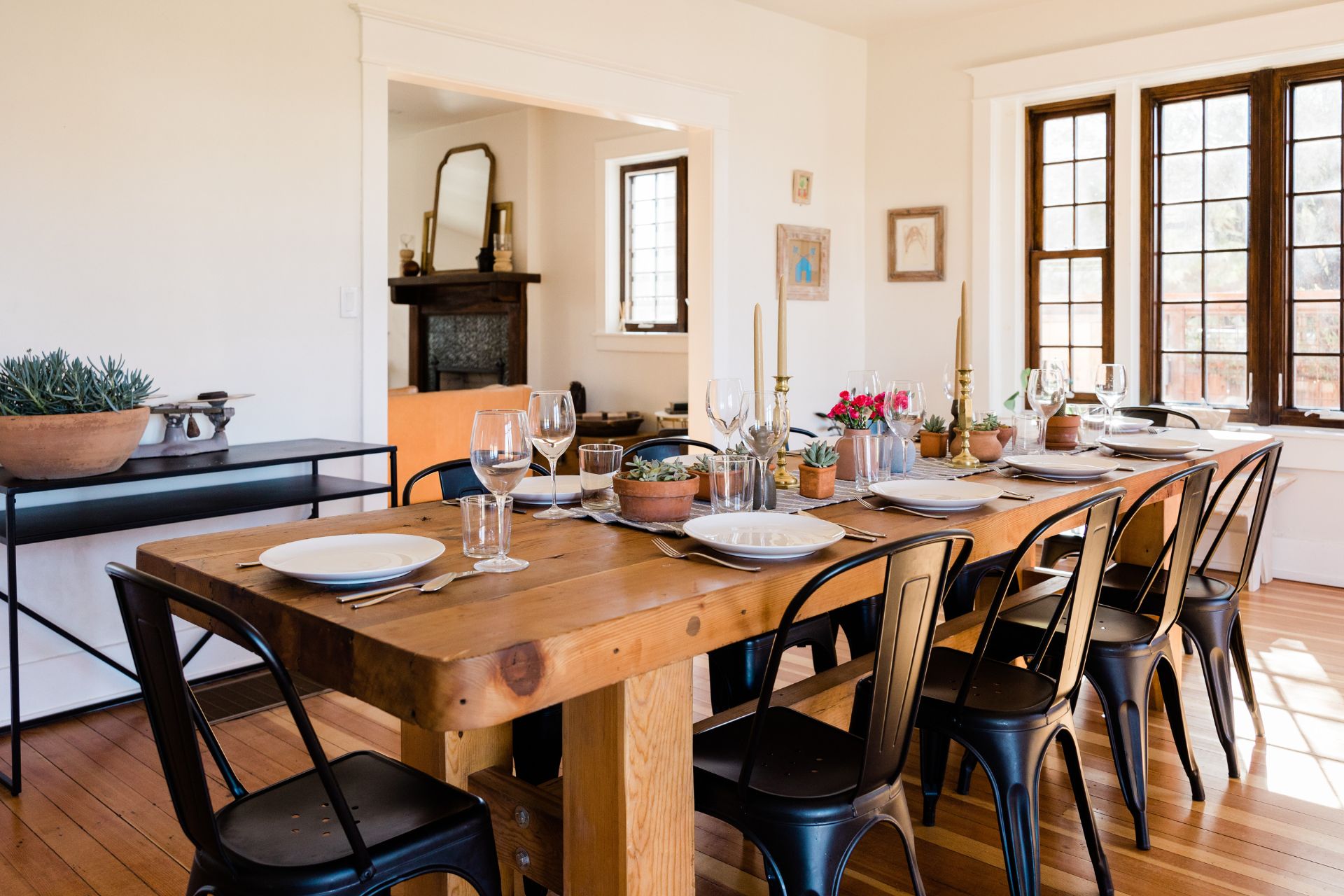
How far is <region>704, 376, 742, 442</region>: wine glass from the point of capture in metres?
2.14

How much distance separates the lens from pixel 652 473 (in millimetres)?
2033

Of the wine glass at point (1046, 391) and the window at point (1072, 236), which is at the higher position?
the window at point (1072, 236)

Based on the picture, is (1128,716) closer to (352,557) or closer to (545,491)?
(545,491)

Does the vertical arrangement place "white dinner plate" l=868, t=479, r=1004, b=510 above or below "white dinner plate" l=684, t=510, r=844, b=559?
above

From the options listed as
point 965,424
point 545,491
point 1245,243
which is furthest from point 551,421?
point 1245,243

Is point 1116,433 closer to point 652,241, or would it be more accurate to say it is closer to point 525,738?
point 525,738

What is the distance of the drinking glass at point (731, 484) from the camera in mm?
2002

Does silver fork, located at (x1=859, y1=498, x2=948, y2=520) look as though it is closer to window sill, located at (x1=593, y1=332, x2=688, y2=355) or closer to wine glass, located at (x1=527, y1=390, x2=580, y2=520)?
wine glass, located at (x1=527, y1=390, x2=580, y2=520)

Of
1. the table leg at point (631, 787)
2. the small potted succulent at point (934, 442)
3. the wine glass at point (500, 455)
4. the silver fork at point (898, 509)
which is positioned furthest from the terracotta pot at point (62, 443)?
the small potted succulent at point (934, 442)

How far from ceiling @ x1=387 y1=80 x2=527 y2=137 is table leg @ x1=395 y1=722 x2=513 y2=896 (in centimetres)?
586

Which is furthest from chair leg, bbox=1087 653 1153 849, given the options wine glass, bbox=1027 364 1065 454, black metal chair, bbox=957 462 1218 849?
wine glass, bbox=1027 364 1065 454

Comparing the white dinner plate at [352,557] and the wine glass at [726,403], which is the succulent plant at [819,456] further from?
the white dinner plate at [352,557]

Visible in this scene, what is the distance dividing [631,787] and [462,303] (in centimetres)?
700

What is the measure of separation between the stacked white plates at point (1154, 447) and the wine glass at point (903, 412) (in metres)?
0.78
